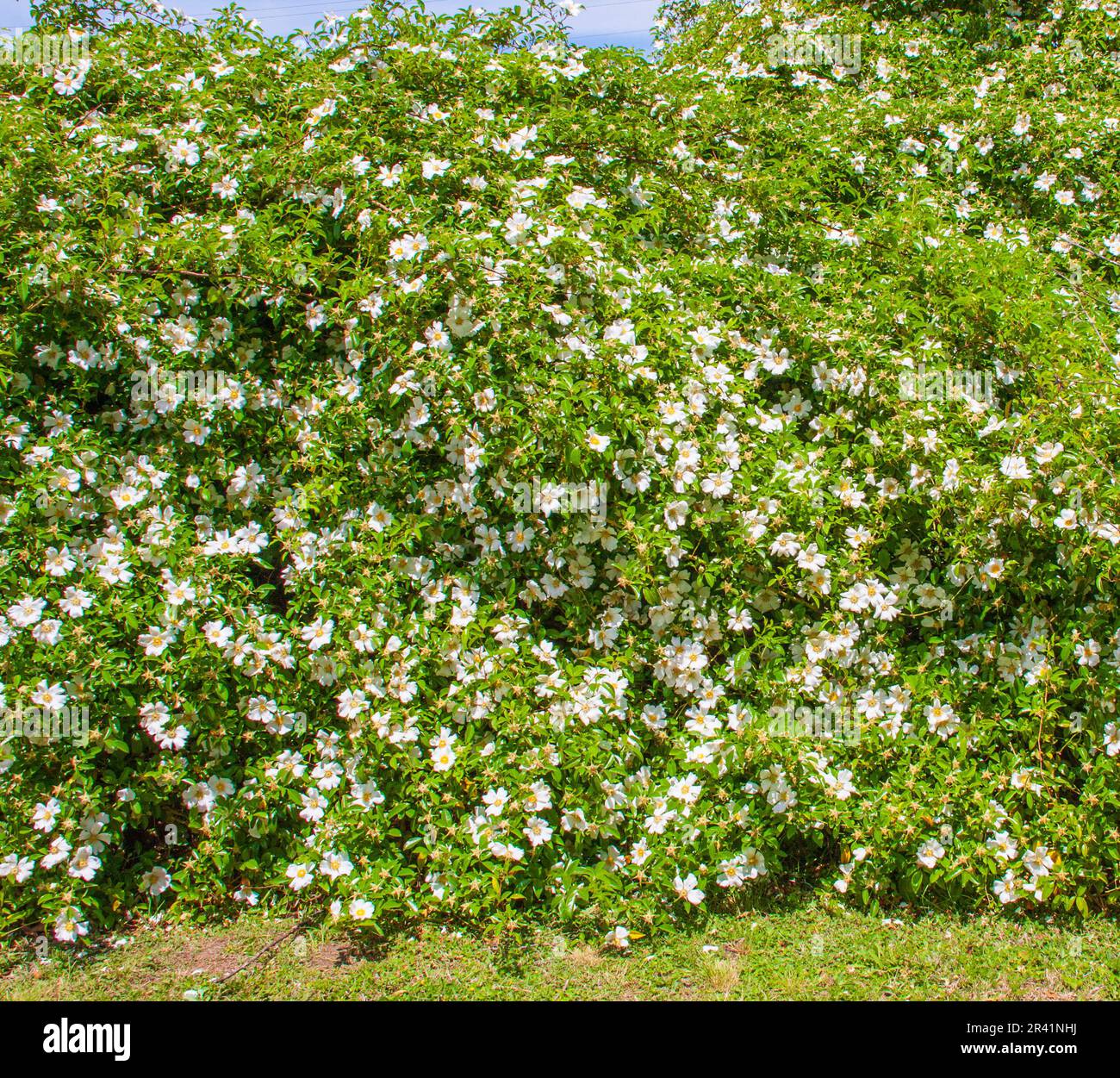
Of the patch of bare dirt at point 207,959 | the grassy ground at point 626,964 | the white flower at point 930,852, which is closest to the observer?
the grassy ground at point 626,964

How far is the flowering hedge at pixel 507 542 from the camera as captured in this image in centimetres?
309

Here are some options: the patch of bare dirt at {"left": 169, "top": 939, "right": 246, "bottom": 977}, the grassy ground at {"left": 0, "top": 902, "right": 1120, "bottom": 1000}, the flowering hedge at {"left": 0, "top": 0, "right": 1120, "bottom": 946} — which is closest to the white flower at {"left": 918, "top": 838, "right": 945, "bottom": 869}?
the flowering hedge at {"left": 0, "top": 0, "right": 1120, "bottom": 946}

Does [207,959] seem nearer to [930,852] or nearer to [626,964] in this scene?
[626,964]

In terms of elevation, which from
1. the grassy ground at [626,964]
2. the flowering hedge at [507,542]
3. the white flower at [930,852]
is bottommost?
the grassy ground at [626,964]

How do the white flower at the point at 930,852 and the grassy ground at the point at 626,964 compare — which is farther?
the white flower at the point at 930,852

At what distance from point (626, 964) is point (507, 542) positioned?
57.2 inches

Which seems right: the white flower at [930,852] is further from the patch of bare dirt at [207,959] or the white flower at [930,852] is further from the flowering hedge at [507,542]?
the patch of bare dirt at [207,959]

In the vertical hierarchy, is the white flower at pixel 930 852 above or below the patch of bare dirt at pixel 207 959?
above

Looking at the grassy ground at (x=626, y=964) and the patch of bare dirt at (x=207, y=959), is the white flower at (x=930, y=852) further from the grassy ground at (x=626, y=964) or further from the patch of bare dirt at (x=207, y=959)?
the patch of bare dirt at (x=207, y=959)

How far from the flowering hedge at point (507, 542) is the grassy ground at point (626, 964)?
131 millimetres

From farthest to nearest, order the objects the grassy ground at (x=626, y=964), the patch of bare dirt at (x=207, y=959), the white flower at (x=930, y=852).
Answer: the white flower at (x=930, y=852) < the patch of bare dirt at (x=207, y=959) < the grassy ground at (x=626, y=964)

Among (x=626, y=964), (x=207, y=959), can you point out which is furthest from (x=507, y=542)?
(x=207, y=959)

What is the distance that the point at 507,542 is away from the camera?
11.2 feet

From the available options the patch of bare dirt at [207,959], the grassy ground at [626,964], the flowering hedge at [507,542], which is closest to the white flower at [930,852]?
the flowering hedge at [507,542]
